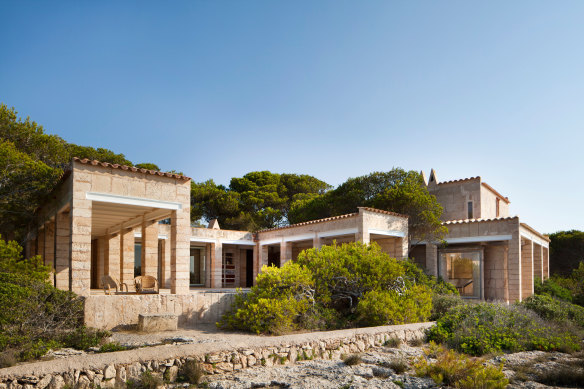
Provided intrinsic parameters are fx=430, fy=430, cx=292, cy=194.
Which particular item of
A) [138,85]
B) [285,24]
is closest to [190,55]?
[138,85]

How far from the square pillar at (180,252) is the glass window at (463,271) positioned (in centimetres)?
1152

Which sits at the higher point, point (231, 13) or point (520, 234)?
point (231, 13)

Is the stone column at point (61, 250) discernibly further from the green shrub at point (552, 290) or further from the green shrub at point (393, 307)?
the green shrub at point (552, 290)

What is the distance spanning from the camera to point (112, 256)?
634 inches

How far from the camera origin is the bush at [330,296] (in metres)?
9.83

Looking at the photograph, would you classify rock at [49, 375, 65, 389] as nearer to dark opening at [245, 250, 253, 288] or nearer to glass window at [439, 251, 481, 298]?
glass window at [439, 251, 481, 298]

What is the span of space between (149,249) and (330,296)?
701 cm

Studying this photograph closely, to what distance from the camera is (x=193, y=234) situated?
67.6 ft

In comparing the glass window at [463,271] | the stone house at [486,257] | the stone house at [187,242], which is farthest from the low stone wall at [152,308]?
the glass window at [463,271]

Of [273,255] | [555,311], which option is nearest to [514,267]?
[555,311]

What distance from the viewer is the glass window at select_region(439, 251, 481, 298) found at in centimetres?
1755

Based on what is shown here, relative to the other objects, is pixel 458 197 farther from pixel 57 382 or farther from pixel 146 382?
pixel 57 382

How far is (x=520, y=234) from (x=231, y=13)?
13468 millimetres

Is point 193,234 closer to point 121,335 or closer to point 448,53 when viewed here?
point 121,335
